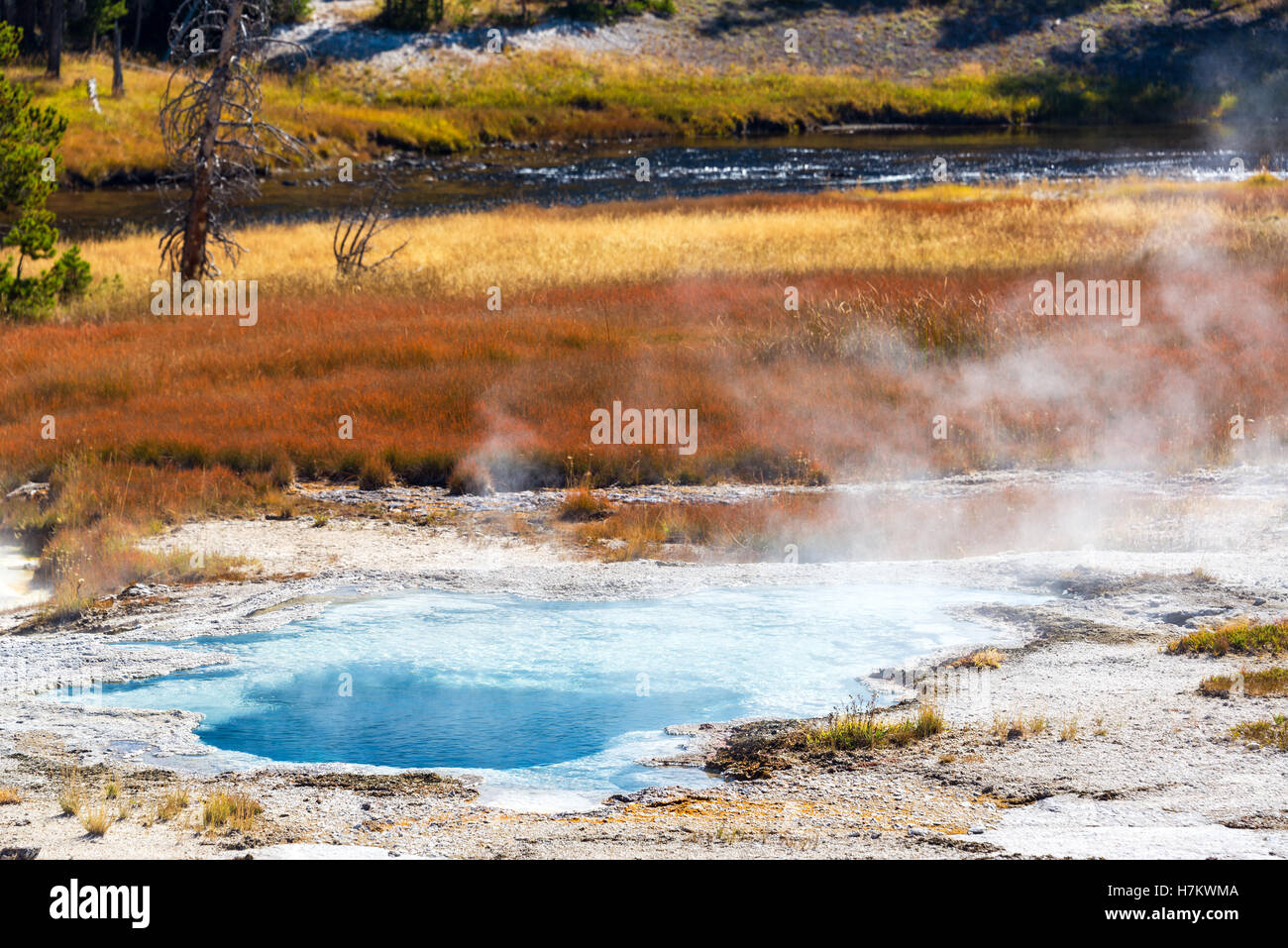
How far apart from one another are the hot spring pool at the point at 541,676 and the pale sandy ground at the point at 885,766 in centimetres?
31

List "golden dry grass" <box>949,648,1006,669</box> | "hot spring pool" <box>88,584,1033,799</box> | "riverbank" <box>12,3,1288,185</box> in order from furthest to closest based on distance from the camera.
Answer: "riverbank" <box>12,3,1288,185</box>
"golden dry grass" <box>949,648,1006,669</box>
"hot spring pool" <box>88,584,1033,799</box>

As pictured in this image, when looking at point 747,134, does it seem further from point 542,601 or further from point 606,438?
point 542,601

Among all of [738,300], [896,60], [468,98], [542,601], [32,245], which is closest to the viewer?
[542,601]

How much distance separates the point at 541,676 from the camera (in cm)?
921

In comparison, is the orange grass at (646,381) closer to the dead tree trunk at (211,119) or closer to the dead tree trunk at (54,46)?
the dead tree trunk at (211,119)

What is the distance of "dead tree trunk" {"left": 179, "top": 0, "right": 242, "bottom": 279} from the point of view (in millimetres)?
23656

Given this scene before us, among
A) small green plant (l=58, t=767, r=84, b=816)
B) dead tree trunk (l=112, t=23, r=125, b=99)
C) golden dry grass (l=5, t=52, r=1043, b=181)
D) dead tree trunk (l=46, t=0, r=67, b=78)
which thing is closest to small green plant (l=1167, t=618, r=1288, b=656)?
small green plant (l=58, t=767, r=84, b=816)

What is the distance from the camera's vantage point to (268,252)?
1203 inches

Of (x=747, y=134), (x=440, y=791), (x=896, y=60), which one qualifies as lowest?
(x=440, y=791)

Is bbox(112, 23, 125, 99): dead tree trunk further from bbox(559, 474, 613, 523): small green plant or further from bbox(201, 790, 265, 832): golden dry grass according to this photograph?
bbox(201, 790, 265, 832): golden dry grass

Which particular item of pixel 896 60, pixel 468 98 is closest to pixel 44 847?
pixel 468 98

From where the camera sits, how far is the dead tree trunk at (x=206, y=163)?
23656 mm

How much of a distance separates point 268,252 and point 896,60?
51107 mm

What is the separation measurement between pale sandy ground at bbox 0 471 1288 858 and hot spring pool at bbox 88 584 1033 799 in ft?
1.02
